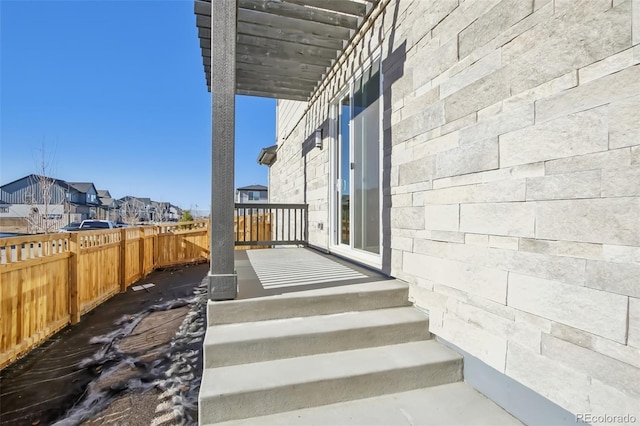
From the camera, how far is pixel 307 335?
1.95 m

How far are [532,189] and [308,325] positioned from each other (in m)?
1.63

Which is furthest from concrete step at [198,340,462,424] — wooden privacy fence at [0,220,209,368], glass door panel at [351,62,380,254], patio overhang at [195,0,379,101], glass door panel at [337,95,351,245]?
wooden privacy fence at [0,220,209,368]

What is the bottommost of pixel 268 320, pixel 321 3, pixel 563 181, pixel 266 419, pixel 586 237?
pixel 266 419

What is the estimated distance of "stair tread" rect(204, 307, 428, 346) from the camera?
6.25 feet

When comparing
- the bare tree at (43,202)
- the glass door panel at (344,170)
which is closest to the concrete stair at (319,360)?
the glass door panel at (344,170)

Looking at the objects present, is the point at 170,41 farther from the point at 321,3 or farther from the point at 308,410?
the point at 308,410

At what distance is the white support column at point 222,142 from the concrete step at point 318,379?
65cm

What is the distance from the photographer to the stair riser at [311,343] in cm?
181

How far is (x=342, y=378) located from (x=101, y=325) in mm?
3757

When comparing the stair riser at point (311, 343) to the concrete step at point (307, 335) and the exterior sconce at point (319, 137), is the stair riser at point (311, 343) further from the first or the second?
the exterior sconce at point (319, 137)

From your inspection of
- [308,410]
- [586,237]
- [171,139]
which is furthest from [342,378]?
[171,139]

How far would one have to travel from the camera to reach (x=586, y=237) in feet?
4.23

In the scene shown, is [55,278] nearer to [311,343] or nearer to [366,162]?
[311,343]

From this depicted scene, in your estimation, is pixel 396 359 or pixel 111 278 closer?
pixel 396 359
